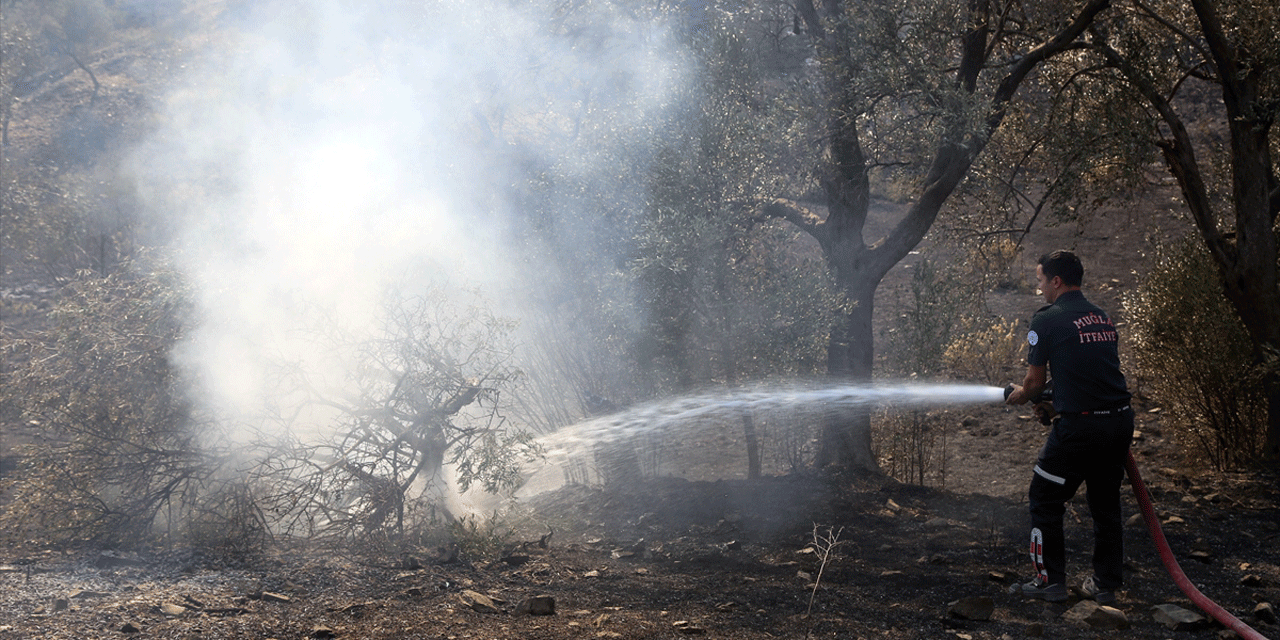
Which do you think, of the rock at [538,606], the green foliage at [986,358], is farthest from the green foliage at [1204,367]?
the rock at [538,606]

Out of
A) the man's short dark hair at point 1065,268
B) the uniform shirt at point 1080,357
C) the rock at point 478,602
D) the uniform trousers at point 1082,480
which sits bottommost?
the rock at point 478,602

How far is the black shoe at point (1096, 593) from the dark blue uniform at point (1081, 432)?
28 mm

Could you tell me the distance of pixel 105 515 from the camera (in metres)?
5.95

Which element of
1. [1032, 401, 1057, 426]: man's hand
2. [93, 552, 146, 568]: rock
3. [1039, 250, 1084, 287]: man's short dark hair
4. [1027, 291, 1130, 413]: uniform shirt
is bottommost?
[93, 552, 146, 568]: rock

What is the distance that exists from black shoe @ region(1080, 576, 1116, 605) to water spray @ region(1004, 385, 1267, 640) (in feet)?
1.01

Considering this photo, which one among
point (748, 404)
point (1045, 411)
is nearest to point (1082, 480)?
point (1045, 411)

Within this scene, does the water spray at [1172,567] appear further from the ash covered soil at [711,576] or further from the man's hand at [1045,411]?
the ash covered soil at [711,576]

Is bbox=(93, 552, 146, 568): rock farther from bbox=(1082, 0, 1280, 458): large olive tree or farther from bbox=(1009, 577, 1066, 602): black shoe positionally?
A: bbox=(1082, 0, 1280, 458): large olive tree

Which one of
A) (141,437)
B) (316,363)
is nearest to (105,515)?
(141,437)

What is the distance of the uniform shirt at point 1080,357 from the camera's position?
13.2 ft

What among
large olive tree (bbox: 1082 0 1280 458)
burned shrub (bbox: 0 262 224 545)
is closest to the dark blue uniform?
large olive tree (bbox: 1082 0 1280 458)

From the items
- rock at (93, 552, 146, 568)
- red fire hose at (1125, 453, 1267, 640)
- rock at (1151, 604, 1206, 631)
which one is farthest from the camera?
rock at (93, 552, 146, 568)

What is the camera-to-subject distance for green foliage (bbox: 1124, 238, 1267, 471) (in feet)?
21.3

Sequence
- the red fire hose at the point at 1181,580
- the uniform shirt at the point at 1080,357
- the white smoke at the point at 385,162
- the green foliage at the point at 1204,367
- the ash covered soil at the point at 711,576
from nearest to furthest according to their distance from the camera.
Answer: the red fire hose at the point at 1181,580
the ash covered soil at the point at 711,576
the uniform shirt at the point at 1080,357
the green foliage at the point at 1204,367
the white smoke at the point at 385,162
